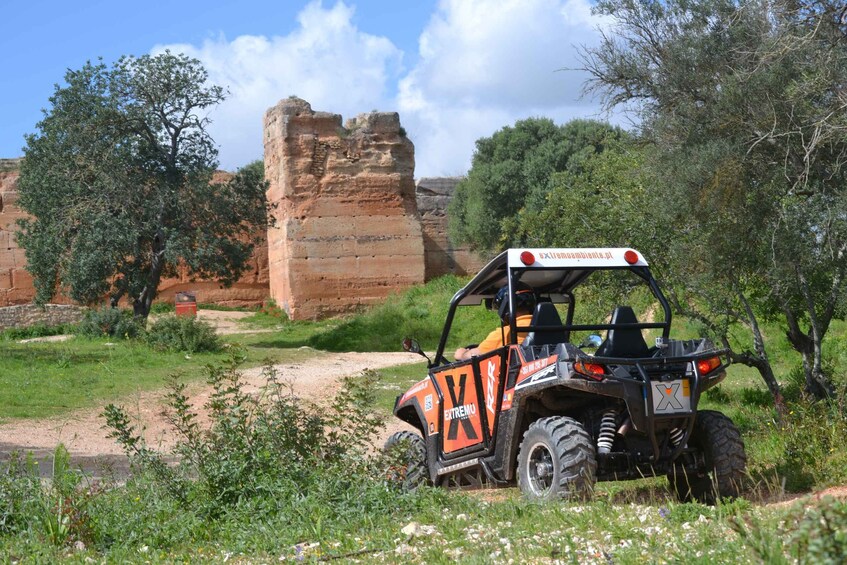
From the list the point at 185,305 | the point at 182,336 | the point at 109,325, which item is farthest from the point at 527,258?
the point at 185,305

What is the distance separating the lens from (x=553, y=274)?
7707mm

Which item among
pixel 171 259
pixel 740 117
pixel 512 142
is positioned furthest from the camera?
pixel 512 142

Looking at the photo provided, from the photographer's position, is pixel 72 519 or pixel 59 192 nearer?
pixel 72 519

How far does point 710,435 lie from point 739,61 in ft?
13.9

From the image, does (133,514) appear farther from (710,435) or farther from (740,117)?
(740,117)

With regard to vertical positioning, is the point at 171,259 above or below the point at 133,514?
above

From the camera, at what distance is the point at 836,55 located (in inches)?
332

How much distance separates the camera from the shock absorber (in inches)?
248

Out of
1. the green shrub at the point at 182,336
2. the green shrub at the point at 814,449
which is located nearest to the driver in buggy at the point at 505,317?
the green shrub at the point at 814,449

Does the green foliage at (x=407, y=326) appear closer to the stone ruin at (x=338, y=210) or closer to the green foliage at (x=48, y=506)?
the stone ruin at (x=338, y=210)

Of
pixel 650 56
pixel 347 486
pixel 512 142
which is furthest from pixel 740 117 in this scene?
pixel 512 142

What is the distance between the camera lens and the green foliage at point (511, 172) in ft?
112

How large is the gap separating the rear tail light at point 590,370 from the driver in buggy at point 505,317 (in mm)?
873

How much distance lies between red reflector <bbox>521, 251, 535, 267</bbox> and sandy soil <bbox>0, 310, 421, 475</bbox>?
2138 mm
